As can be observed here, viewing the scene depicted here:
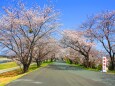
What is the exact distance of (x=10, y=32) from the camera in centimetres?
3462

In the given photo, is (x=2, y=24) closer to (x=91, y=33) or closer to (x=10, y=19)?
(x=10, y=19)

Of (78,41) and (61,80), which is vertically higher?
(78,41)

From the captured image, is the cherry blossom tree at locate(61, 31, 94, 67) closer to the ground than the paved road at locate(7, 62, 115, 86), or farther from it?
farther from it

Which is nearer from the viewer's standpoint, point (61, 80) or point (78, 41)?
point (61, 80)

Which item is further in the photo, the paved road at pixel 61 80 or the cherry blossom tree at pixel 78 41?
the cherry blossom tree at pixel 78 41

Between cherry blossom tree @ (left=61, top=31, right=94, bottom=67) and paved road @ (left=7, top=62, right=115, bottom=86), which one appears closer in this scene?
paved road @ (left=7, top=62, right=115, bottom=86)

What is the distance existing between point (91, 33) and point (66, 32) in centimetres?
842

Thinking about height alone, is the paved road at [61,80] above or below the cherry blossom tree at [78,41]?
below

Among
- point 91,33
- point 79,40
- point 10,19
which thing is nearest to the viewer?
point 10,19

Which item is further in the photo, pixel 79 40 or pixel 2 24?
pixel 79 40

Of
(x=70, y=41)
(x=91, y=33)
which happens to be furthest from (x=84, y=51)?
→ (x=91, y=33)

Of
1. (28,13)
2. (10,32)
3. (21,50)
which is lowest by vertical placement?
(21,50)

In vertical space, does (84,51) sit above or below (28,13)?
below

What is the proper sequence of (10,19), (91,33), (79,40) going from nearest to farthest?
(10,19), (91,33), (79,40)
